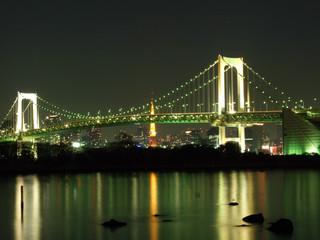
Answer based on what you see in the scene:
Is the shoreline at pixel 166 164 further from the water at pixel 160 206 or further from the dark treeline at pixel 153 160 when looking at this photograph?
the water at pixel 160 206

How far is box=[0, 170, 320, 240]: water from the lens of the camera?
687 inches

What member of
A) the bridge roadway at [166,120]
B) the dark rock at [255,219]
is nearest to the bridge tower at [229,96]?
the bridge roadway at [166,120]

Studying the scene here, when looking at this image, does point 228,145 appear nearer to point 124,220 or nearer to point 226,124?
point 226,124

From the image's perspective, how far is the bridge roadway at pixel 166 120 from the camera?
1795 inches

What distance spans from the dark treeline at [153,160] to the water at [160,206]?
32.9 ft

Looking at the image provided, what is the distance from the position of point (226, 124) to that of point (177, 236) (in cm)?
3018

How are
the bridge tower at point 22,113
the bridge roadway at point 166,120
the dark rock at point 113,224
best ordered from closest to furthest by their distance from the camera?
the dark rock at point 113,224
the bridge roadway at point 166,120
the bridge tower at point 22,113

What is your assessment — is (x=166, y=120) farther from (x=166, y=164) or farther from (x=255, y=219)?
(x=255, y=219)

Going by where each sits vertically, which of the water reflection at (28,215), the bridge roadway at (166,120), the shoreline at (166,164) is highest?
the bridge roadway at (166,120)

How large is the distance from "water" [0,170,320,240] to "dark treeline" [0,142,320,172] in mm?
10033

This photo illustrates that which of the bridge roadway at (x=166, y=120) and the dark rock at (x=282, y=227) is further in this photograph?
the bridge roadway at (x=166, y=120)

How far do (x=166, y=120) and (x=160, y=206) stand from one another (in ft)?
89.5

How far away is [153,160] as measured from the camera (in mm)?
47938

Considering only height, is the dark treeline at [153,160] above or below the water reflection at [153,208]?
above
